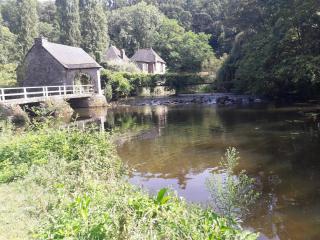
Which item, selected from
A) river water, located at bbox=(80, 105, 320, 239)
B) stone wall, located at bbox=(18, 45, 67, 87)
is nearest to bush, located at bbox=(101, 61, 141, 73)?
stone wall, located at bbox=(18, 45, 67, 87)

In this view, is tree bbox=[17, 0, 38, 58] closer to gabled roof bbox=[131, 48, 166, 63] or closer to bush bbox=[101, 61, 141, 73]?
bush bbox=[101, 61, 141, 73]

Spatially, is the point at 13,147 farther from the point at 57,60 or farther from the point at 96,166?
the point at 57,60

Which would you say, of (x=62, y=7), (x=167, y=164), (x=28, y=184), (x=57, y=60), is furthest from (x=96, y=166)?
(x=62, y=7)

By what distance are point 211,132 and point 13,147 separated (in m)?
10.9

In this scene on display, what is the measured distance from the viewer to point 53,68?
3675 cm

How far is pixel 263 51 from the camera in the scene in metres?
32.4

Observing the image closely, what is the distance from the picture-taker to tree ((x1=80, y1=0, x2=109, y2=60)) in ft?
186

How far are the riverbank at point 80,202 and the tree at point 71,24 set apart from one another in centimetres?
4874

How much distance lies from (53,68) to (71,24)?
73.3ft

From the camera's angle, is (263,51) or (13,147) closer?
(13,147)

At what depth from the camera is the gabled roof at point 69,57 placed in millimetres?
36594

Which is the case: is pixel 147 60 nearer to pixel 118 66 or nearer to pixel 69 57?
pixel 118 66

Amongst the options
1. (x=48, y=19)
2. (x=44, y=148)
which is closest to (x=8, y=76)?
(x=44, y=148)

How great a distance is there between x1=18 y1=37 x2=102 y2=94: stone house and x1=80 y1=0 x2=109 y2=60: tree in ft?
59.6
